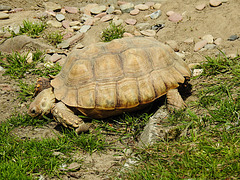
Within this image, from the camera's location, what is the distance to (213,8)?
629 cm

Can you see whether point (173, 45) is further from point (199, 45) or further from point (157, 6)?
point (157, 6)

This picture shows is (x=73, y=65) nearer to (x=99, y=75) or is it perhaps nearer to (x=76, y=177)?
(x=99, y=75)

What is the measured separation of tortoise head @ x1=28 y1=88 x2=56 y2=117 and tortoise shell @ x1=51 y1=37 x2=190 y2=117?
0.62 ft

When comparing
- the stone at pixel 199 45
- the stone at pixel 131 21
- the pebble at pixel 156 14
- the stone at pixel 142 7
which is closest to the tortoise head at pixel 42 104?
the stone at pixel 199 45

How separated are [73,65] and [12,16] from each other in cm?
420

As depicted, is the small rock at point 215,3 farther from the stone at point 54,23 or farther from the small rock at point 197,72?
the stone at point 54,23

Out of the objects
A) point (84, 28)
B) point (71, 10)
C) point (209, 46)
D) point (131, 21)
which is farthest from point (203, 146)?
point (71, 10)

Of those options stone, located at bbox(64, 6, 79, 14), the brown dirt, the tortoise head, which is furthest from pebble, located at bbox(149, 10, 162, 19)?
the tortoise head

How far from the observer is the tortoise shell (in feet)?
12.8

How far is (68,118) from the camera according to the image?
3.89 meters

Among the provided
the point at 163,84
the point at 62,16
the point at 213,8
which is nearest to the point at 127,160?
the point at 163,84

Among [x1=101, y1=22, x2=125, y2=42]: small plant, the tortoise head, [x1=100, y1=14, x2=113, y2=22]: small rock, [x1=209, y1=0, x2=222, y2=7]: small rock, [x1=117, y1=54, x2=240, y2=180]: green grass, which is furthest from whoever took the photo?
[x1=100, y1=14, x2=113, y2=22]: small rock

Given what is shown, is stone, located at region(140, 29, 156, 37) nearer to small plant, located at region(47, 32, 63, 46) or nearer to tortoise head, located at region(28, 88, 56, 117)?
small plant, located at region(47, 32, 63, 46)

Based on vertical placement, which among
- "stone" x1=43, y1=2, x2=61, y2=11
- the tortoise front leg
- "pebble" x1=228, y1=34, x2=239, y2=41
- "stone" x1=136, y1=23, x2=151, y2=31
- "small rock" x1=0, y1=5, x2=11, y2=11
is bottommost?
the tortoise front leg
